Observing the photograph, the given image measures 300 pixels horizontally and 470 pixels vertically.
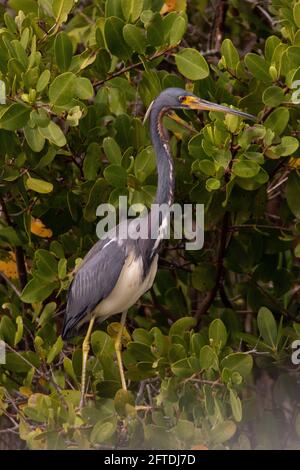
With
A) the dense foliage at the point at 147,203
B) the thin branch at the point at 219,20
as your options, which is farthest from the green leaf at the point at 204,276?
the thin branch at the point at 219,20

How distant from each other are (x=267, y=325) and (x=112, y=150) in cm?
89

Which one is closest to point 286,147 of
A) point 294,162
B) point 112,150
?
point 294,162

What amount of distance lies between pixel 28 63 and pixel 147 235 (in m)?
0.79

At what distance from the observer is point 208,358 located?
3.78m

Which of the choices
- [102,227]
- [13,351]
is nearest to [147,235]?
[102,227]

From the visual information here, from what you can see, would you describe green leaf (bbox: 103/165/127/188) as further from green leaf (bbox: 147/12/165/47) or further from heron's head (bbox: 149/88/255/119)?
green leaf (bbox: 147/12/165/47)

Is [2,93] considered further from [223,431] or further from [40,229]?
[223,431]

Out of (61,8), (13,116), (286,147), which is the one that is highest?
(61,8)

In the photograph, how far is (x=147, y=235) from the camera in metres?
4.20

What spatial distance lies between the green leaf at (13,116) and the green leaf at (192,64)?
0.60m

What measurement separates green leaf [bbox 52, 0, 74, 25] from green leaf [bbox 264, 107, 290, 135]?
2.81 ft

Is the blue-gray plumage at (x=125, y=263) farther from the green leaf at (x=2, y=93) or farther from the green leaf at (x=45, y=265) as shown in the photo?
the green leaf at (x=2, y=93)

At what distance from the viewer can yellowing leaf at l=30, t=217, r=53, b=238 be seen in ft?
15.2

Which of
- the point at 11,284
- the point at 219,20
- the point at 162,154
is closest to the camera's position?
the point at 162,154
